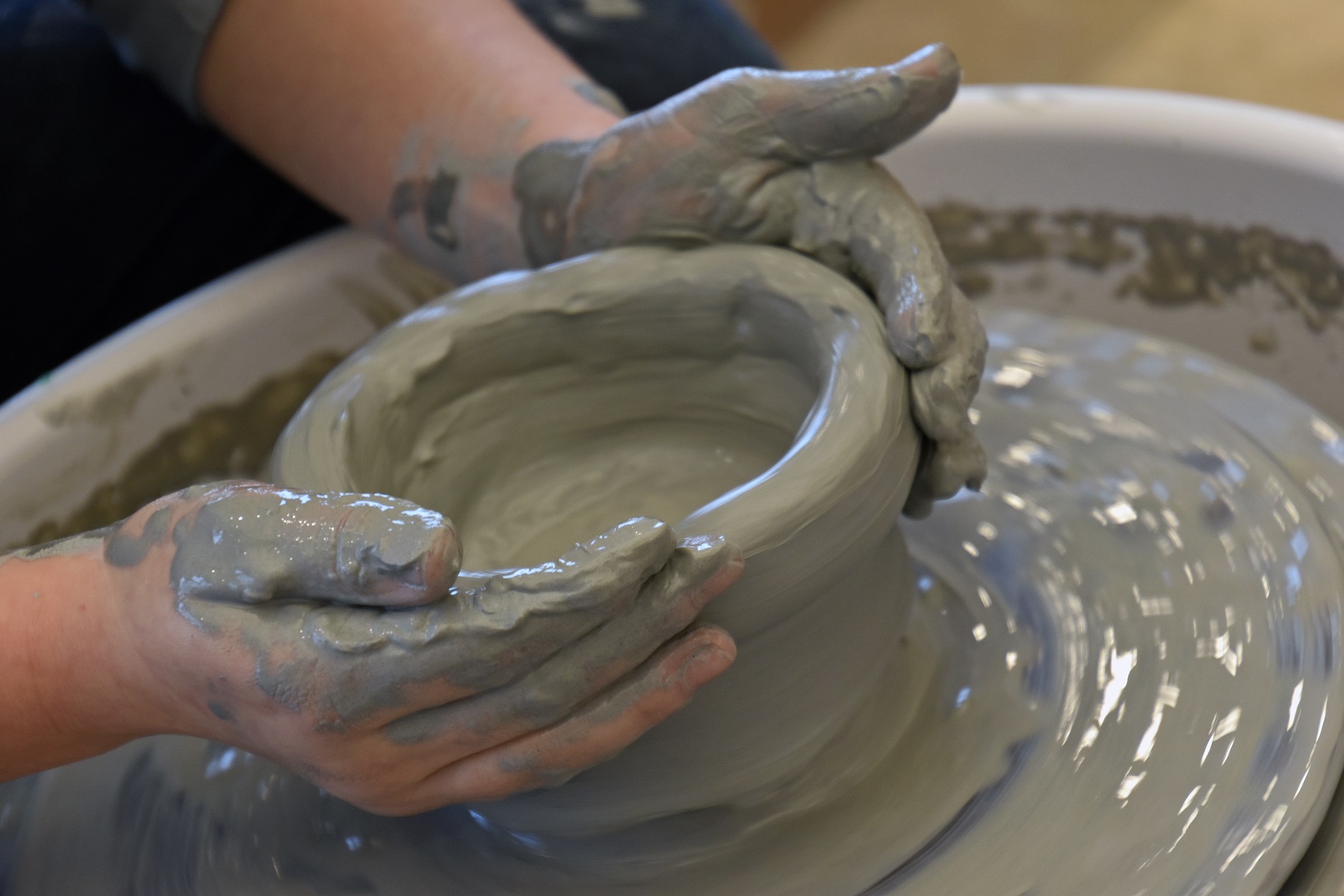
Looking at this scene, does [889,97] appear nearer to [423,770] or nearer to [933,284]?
[933,284]

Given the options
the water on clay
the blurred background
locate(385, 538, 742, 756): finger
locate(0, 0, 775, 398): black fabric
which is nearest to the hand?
locate(385, 538, 742, 756): finger

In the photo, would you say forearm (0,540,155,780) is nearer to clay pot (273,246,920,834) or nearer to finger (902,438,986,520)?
clay pot (273,246,920,834)

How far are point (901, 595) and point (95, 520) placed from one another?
2.73 feet

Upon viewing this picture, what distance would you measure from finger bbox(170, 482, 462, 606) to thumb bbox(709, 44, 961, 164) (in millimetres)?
461

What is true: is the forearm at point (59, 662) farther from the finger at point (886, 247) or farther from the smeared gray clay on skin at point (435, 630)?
the finger at point (886, 247)

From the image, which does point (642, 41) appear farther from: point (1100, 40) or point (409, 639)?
point (1100, 40)

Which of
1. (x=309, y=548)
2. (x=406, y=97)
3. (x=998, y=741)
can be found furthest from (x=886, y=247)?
(x=406, y=97)

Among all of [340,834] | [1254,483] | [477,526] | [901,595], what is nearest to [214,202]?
[477,526]

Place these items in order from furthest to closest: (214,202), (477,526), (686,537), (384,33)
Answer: (214,202) → (384,33) → (477,526) → (686,537)

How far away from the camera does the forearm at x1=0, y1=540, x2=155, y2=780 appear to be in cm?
80

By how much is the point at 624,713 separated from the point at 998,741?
1.02ft

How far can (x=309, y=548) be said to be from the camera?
26.7 inches

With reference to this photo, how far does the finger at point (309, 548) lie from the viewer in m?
0.65

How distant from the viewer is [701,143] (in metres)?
1.00
